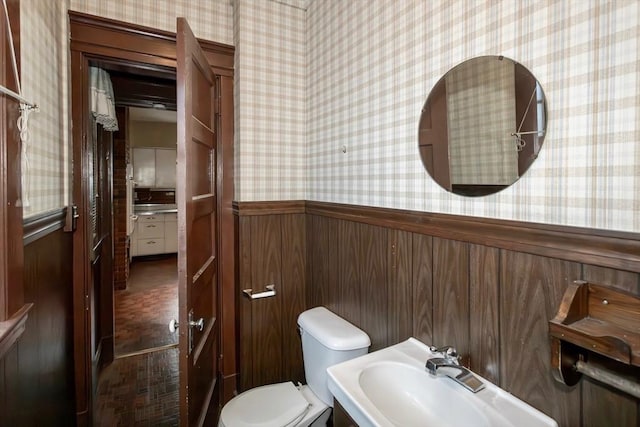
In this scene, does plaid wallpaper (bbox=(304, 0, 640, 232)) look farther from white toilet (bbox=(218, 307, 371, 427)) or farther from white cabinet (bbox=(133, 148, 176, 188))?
white cabinet (bbox=(133, 148, 176, 188))

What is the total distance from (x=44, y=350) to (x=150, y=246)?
16.7 feet

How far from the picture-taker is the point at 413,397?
118 cm

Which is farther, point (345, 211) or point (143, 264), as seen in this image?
point (143, 264)

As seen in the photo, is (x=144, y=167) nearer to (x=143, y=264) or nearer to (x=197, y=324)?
(x=143, y=264)

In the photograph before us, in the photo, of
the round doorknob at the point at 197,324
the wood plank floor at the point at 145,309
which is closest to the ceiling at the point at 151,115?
the wood plank floor at the point at 145,309

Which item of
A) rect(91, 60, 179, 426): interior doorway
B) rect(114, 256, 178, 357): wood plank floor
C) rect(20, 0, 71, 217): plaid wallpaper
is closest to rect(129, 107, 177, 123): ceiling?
rect(91, 60, 179, 426): interior doorway

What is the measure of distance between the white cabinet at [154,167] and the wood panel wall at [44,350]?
4.80 m

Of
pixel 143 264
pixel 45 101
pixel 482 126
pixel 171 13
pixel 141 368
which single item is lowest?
pixel 141 368

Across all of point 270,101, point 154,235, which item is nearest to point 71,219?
point 270,101

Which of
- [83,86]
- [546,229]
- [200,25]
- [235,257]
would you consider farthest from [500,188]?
[83,86]

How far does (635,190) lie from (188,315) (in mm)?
1451

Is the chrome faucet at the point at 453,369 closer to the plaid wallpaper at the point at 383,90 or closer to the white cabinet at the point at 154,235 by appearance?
the plaid wallpaper at the point at 383,90

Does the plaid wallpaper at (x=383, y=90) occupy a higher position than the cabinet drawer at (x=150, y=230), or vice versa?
the plaid wallpaper at (x=383, y=90)

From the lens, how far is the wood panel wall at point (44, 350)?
3.34 feet
